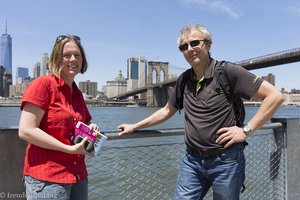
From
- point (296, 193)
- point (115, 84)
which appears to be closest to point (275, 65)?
point (296, 193)

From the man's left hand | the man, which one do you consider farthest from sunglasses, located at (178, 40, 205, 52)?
the man's left hand

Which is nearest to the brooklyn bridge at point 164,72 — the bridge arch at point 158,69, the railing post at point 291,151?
the bridge arch at point 158,69

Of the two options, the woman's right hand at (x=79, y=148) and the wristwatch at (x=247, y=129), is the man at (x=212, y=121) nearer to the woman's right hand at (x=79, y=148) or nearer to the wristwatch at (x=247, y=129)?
the wristwatch at (x=247, y=129)

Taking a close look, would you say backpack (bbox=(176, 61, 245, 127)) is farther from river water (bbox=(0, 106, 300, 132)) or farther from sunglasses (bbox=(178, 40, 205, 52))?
river water (bbox=(0, 106, 300, 132))

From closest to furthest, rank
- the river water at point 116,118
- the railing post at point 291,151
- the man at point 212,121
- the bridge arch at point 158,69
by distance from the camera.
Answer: the man at point 212,121
the railing post at point 291,151
the river water at point 116,118
the bridge arch at point 158,69

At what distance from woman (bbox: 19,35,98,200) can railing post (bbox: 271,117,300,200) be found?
168 centimetres

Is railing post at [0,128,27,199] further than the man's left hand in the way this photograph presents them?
No

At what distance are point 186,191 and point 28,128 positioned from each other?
979 millimetres

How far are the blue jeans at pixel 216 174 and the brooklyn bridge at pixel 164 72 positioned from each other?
3749 cm

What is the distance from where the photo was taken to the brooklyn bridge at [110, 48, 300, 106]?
123 feet

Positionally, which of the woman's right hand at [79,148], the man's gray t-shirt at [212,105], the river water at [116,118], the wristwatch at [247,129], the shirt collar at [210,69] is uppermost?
the shirt collar at [210,69]

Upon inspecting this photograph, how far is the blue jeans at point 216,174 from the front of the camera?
186 cm

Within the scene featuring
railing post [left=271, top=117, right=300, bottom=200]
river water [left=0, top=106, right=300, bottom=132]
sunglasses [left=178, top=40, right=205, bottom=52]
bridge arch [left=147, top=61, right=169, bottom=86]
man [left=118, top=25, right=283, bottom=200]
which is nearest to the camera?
man [left=118, top=25, right=283, bottom=200]

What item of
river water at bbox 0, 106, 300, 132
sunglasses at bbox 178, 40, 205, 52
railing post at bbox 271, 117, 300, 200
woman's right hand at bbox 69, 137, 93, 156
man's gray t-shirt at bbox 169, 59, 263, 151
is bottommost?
river water at bbox 0, 106, 300, 132
